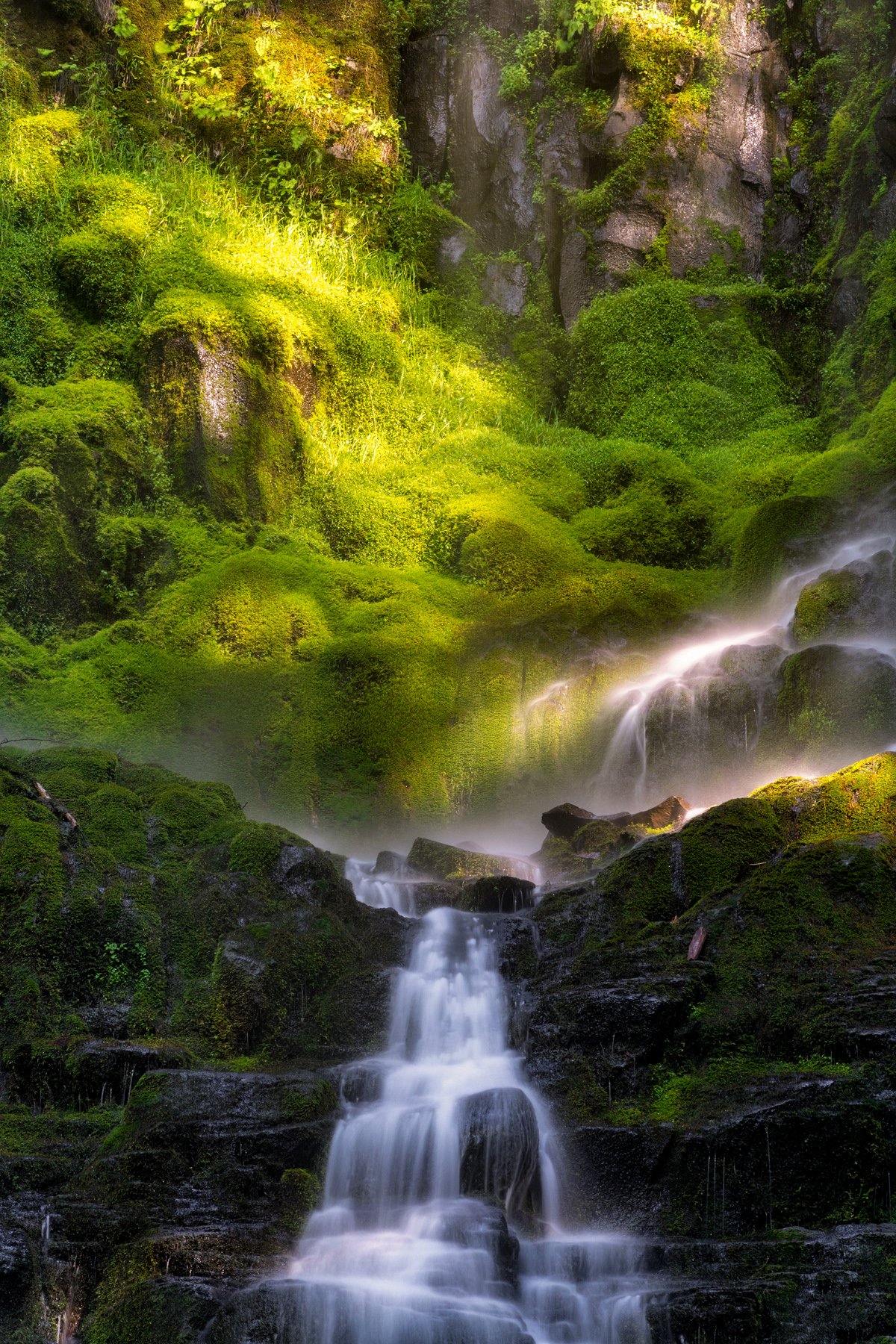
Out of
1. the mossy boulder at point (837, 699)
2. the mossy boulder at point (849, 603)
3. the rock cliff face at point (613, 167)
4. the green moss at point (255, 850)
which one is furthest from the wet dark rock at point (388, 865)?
the rock cliff face at point (613, 167)

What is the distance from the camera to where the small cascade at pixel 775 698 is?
34.1 ft

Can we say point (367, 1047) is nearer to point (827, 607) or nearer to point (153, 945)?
point (153, 945)

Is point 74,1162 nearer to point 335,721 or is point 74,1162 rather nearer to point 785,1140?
point 785,1140

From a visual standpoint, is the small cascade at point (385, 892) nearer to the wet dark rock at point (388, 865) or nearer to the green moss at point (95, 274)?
the wet dark rock at point (388, 865)

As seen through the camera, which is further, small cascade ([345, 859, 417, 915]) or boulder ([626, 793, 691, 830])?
boulder ([626, 793, 691, 830])

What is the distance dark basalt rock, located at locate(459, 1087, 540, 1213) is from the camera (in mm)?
6516

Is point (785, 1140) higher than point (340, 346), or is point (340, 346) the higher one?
point (340, 346)

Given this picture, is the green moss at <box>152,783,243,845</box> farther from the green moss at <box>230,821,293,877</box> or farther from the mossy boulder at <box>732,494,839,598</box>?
the mossy boulder at <box>732,494,839,598</box>

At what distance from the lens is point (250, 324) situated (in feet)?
52.3

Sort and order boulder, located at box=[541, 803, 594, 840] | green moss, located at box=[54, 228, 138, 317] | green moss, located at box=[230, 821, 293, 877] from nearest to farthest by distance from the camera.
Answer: green moss, located at box=[230, 821, 293, 877] < boulder, located at box=[541, 803, 594, 840] < green moss, located at box=[54, 228, 138, 317]

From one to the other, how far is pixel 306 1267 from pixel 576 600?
10162 millimetres

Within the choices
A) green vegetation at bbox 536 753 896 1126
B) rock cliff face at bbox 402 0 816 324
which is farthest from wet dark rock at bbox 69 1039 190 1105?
rock cliff face at bbox 402 0 816 324

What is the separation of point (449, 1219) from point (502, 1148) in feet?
2.11

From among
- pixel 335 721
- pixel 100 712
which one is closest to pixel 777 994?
pixel 335 721
